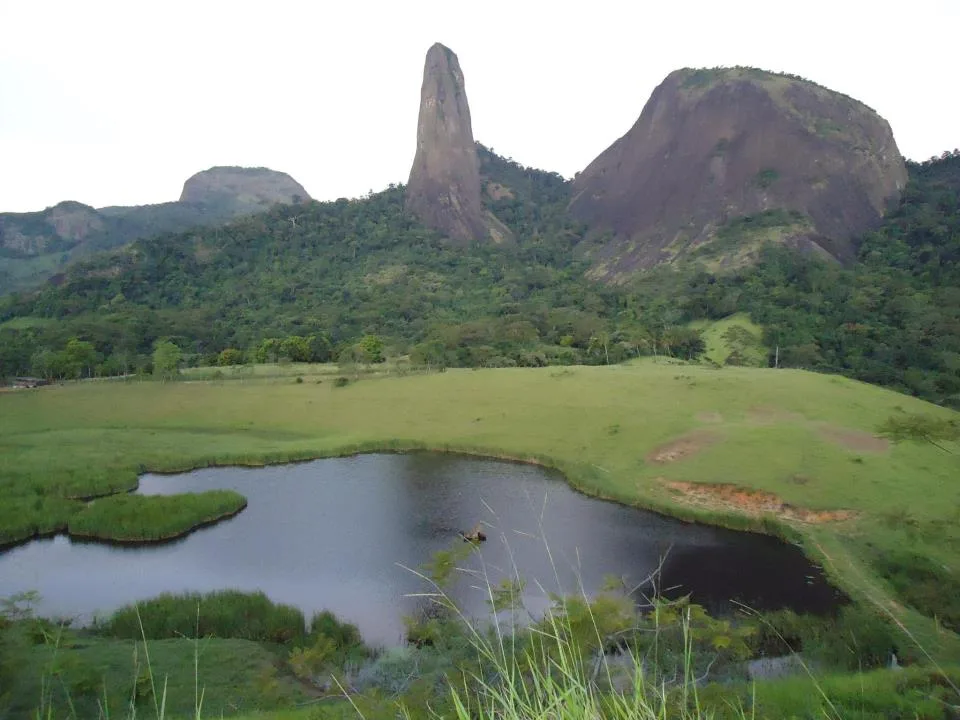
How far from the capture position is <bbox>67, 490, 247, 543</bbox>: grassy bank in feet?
72.8

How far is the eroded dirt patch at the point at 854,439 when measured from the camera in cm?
2702

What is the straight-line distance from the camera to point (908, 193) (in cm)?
9025

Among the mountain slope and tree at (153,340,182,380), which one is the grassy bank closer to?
tree at (153,340,182,380)

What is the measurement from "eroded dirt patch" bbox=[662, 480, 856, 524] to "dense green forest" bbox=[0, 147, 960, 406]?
72.4 ft

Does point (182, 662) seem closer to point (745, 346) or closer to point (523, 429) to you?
point (523, 429)

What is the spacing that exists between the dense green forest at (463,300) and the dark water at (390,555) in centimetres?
2256

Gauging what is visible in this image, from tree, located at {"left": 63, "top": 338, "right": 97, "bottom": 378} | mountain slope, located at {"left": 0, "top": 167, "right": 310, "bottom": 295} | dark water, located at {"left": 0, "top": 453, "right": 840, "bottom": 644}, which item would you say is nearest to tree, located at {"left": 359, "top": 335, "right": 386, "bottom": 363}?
dark water, located at {"left": 0, "top": 453, "right": 840, "bottom": 644}

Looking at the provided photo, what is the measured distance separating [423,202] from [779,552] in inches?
4043

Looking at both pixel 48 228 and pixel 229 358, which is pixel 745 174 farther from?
pixel 48 228

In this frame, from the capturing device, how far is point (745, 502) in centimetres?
2464

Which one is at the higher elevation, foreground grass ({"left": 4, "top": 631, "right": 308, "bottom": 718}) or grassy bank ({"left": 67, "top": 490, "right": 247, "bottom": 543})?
foreground grass ({"left": 4, "top": 631, "right": 308, "bottom": 718})

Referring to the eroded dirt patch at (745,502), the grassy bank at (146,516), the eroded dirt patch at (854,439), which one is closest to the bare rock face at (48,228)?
the grassy bank at (146,516)

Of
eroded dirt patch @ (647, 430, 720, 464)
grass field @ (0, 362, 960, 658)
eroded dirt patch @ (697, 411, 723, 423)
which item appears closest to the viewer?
grass field @ (0, 362, 960, 658)

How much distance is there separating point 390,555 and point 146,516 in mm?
9579
